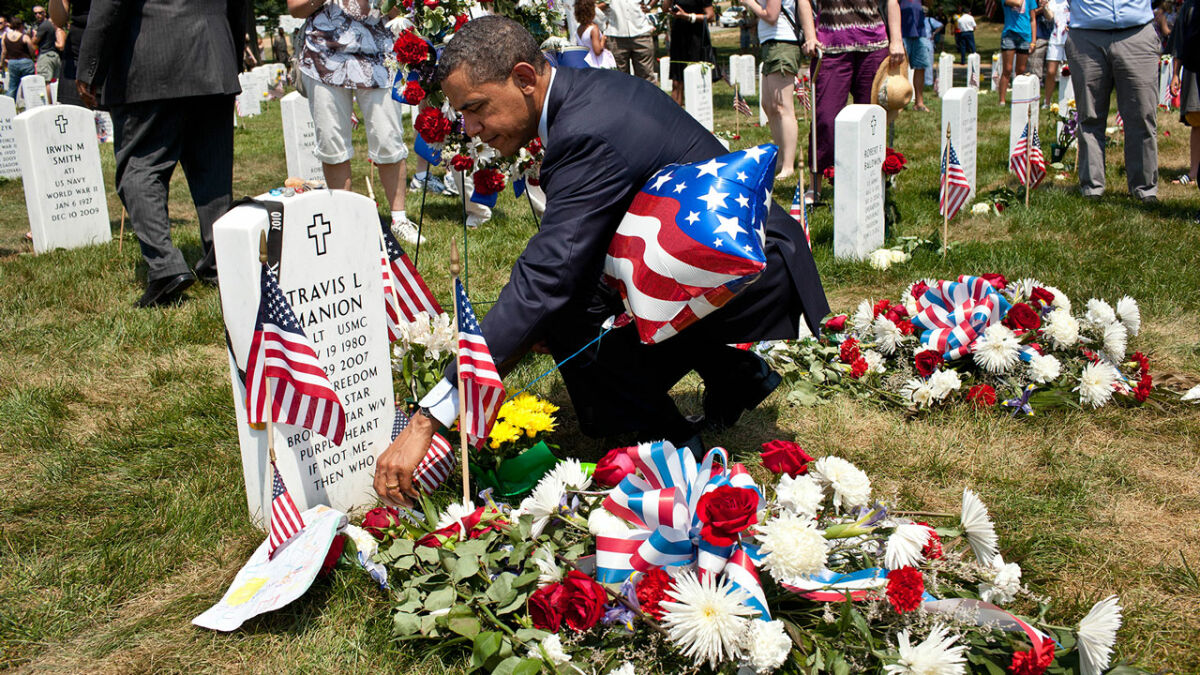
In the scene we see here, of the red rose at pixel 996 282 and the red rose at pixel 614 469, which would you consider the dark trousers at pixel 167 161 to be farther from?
the red rose at pixel 996 282

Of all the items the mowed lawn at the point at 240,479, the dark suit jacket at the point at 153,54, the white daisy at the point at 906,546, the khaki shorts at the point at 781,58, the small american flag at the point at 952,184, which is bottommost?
the mowed lawn at the point at 240,479

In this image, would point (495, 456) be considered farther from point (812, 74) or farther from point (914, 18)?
point (914, 18)

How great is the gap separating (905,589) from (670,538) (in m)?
0.54

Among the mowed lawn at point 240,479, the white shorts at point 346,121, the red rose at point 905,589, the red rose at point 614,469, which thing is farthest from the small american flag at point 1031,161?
the red rose at point 905,589

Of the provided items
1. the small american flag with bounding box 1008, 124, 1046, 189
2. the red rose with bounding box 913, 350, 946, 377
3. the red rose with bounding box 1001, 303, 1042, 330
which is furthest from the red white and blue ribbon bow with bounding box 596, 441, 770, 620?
the small american flag with bounding box 1008, 124, 1046, 189

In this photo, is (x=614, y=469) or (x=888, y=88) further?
(x=888, y=88)

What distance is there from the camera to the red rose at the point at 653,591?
6.92 ft

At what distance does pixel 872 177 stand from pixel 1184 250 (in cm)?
187

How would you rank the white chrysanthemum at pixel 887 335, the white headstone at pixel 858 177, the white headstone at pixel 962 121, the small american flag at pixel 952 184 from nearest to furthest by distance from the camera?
the white chrysanthemum at pixel 887 335 < the white headstone at pixel 858 177 < the small american flag at pixel 952 184 < the white headstone at pixel 962 121

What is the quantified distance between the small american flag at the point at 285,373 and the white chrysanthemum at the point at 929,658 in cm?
159

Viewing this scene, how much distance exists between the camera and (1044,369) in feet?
11.9

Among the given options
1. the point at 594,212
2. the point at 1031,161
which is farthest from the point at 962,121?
the point at 594,212

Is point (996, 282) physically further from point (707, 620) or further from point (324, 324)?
point (324, 324)

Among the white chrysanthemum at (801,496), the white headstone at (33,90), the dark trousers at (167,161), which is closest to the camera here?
the white chrysanthemum at (801,496)
